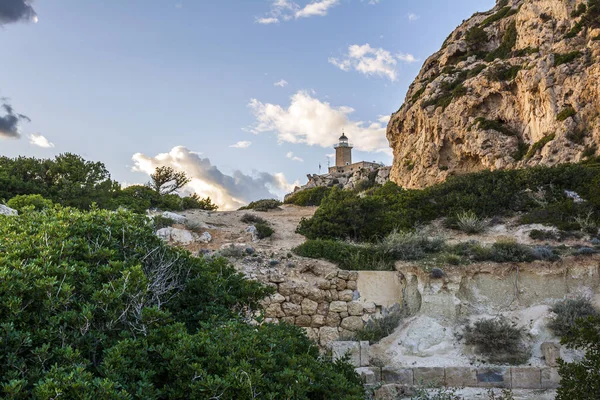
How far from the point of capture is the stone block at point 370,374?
22.6ft

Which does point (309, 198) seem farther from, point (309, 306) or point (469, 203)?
point (309, 306)

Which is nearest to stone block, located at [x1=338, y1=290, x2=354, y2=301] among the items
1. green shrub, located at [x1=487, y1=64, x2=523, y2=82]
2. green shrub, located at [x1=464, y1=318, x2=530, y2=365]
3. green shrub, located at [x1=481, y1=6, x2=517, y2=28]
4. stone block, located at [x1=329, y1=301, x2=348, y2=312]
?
stone block, located at [x1=329, y1=301, x2=348, y2=312]

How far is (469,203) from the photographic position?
17719mm

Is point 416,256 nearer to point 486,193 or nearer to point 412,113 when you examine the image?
point 486,193

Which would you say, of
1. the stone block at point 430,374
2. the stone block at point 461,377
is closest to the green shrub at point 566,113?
the stone block at point 461,377

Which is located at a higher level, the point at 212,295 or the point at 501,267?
the point at 501,267

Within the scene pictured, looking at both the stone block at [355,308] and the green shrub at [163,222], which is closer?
the stone block at [355,308]

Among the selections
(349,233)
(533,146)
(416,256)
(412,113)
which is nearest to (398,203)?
(349,233)

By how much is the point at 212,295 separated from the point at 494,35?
35032 millimetres

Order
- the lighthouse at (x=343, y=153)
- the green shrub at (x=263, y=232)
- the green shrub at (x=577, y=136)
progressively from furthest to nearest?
the lighthouse at (x=343, y=153) → the green shrub at (x=577, y=136) → the green shrub at (x=263, y=232)

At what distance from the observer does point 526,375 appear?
7.19 meters

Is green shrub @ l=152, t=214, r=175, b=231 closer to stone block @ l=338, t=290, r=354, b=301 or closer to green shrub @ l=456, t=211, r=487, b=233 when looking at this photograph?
stone block @ l=338, t=290, r=354, b=301

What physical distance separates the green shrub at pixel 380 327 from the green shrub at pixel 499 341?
1587 millimetres

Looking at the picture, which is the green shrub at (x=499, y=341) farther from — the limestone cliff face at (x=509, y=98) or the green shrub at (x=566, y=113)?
the green shrub at (x=566, y=113)
